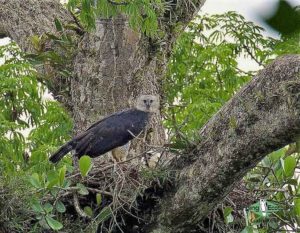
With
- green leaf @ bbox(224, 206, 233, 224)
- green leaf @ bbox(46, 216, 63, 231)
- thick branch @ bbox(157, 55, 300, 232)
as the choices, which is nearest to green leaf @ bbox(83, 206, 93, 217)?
green leaf @ bbox(46, 216, 63, 231)

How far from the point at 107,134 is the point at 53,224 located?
124 centimetres

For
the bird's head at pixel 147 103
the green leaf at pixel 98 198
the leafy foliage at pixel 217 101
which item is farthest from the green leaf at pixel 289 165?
the bird's head at pixel 147 103

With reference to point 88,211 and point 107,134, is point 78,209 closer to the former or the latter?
point 88,211

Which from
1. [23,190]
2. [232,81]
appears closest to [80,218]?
[23,190]

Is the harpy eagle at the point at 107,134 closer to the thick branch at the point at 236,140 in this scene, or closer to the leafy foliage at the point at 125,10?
the thick branch at the point at 236,140

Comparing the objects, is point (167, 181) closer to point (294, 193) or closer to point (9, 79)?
point (294, 193)

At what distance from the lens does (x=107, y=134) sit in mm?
4875

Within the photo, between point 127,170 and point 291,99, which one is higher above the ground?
point 291,99

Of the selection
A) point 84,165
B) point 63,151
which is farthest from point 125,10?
point 63,151

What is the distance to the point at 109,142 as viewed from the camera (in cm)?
491

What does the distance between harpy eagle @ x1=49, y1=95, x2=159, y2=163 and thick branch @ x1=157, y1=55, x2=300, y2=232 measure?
985mm

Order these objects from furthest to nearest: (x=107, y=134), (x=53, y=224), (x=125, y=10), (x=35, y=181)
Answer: (x=107, y=134) < (x=35, y=181) < (x=53, y=224) < (x=125, y=10)

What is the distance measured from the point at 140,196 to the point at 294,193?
91 cm

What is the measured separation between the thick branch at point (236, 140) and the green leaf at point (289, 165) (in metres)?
0.48
